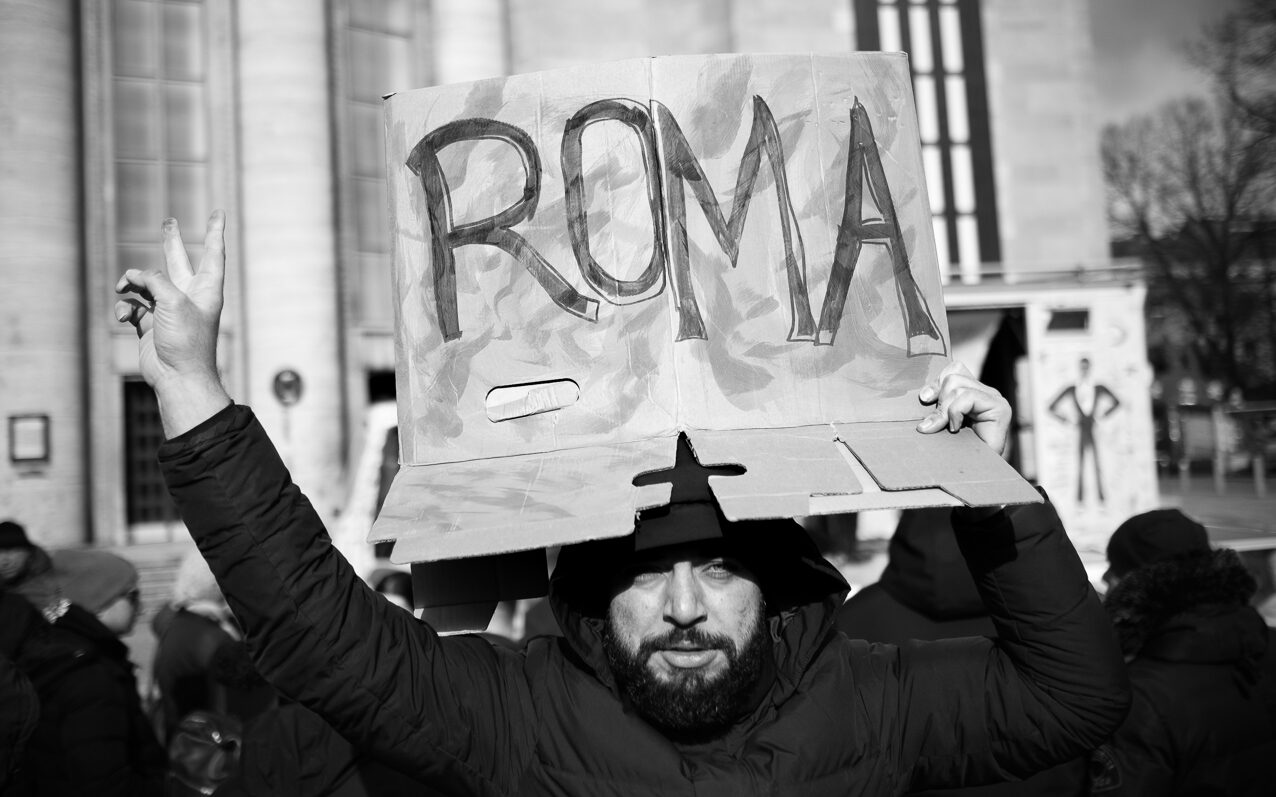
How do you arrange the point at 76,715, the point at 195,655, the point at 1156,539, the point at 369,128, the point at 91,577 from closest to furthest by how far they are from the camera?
1. the point at 76,715
2. the point at 1156,539
3. the point at 91,577
4. the point at 195,655
5. the point at 369,128

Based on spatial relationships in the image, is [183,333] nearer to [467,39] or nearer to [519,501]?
[519,501]

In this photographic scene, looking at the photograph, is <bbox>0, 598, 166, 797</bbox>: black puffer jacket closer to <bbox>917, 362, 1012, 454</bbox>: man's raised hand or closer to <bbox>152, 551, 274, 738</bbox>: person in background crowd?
<bbox>152, 551, 274, 738</bbox>: person in background crowd

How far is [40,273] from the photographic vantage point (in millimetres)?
13141

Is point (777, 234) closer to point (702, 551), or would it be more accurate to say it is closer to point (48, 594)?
point (702, 551)

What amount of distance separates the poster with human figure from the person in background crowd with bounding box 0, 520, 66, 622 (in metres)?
6.93

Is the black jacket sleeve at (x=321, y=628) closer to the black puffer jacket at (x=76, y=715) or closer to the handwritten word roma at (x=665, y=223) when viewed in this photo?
the handwritten word roma at (x=665, y=223)

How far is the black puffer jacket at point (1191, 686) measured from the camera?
2.96 meters

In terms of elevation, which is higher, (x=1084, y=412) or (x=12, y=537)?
(x=1084, y=412)

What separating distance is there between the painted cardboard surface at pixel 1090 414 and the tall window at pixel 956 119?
819 cm

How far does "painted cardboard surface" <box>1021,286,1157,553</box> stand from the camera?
8.36m

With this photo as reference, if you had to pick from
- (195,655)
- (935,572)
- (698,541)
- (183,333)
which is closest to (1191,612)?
(935,572)

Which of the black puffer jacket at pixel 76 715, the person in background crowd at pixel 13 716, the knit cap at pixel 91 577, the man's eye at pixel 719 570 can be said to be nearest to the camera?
the man's eye at pixel 719 570

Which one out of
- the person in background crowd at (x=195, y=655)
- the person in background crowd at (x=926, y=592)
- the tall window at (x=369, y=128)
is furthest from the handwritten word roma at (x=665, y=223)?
Answer: the tall window at (x=369, y=128)

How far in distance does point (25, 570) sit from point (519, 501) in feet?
8.66
